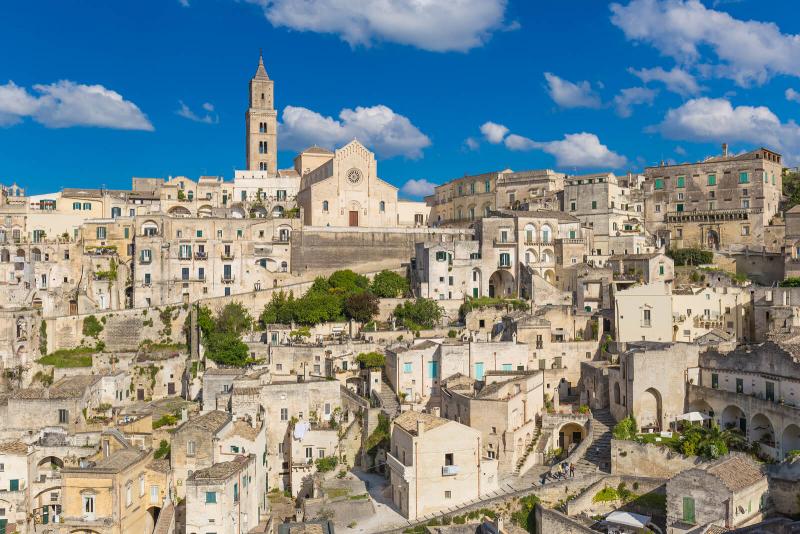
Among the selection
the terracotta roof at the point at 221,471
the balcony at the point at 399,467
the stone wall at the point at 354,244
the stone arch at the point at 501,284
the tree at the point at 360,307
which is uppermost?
the stone wall at the point at 354,244

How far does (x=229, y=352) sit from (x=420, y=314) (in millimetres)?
11982

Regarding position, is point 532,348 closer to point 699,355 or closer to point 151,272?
point 699,355

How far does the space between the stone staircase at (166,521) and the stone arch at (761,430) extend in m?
24.2

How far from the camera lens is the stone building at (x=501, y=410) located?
1396 inches

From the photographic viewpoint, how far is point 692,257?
185ft

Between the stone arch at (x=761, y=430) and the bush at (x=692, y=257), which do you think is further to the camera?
the bush at (x=692, y=257)

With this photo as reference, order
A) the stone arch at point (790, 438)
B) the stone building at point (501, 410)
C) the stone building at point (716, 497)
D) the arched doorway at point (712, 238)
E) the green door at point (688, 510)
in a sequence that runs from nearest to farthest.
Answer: the stone building at point (716, 497) → the green door at point (688, 510) → the stone arch at point (790, 438) → the stone building at point (501, 410) → the arched doorway at point (712, 238)

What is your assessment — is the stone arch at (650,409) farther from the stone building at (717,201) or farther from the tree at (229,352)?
the stone building at (717,201)

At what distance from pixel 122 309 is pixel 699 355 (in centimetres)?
3452

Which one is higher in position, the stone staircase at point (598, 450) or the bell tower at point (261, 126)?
the bell tower at point (261, 126)

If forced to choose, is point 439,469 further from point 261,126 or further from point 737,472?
point 261,126

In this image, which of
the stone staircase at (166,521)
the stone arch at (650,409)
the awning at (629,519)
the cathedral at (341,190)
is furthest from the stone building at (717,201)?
the stone staircase at (166,521)

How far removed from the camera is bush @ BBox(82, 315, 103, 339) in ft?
163

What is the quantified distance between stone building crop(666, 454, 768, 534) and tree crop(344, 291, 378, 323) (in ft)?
79.6
